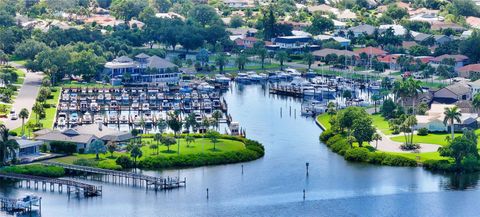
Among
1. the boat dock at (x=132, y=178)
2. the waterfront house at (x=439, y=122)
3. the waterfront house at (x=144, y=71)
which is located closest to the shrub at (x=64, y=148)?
the boat dock at (x=132, y=178)

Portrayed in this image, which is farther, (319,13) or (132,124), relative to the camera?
(319,13)

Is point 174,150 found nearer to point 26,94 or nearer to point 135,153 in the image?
point 135,153

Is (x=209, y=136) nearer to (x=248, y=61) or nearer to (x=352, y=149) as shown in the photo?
(x=352, y=149)

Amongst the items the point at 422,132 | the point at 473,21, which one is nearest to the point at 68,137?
the point at 422,132

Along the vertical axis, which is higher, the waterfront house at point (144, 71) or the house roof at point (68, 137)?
the waterfront house at point (144, 71)

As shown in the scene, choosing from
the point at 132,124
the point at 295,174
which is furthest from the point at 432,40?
the point at 295,174

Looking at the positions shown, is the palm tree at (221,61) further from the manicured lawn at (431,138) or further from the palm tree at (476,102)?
the manicured lawn at (431,138)
